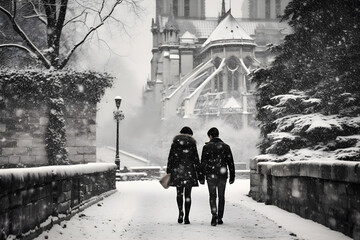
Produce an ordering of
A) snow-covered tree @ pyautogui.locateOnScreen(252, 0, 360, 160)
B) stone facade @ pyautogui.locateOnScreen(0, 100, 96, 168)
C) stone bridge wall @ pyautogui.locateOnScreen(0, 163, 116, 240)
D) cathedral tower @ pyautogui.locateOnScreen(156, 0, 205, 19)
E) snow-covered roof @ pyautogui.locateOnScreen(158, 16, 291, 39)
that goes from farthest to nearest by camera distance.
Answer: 1. cathedral tower @ pyautogui.locateOnScreen(156, 0, 205, 19)
2. snow-covered roof @ pyautogui.locateOnScreen(158, 16, 291, 39)
3. stone facade @ pyautogui.locateOnScreen(0, 100, 96, 168)
4. snow-covered tree @ pyautogui.locateOnScreen(252, 0, 360, 160)
5. stone bridge wall @ pyautogui.locateOnScreen(0, 163, 116, 240)

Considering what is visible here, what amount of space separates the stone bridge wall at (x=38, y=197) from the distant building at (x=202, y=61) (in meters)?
47.9

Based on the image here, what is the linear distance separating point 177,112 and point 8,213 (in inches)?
2456

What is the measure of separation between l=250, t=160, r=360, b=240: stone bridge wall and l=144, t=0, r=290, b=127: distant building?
1808 inches

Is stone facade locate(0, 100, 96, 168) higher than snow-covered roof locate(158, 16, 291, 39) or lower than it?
lower

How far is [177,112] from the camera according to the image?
67.8 m

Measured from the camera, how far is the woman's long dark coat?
8.55 meters

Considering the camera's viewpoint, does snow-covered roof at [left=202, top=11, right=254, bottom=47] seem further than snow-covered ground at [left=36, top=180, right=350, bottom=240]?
Yes

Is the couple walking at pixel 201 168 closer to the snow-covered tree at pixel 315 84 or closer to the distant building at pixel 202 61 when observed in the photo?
the snow-covered tree at pixel 315 84

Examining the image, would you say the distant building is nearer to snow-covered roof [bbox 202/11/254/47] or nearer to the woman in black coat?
snow-covered roof [bbox 202/11/254/47]

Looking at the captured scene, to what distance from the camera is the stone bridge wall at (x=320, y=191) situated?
665 centimetres

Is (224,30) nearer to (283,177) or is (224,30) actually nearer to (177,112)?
(177,112)

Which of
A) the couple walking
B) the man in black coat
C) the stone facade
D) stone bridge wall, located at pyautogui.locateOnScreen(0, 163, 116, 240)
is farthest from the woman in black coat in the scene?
the stone facade

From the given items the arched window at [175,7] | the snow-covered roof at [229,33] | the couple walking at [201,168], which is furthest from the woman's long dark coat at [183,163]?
the arched window at [175,7]

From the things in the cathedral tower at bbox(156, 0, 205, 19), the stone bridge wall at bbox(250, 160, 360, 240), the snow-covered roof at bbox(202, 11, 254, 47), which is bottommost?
the stone bridge wall at bbox(250, 160, 360, 240)
